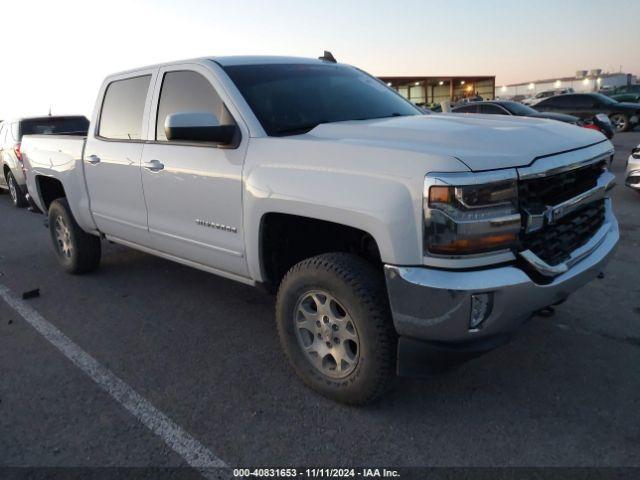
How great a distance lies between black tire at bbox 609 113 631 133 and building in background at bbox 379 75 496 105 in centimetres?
3162

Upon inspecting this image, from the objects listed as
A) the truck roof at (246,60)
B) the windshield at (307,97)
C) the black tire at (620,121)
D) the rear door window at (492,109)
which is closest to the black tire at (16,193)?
the truck roof at (246,60)

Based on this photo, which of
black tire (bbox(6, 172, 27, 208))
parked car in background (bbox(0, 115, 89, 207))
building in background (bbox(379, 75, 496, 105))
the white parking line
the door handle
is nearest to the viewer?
the white parking line

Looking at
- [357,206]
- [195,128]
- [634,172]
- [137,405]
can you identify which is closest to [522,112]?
[634,172]

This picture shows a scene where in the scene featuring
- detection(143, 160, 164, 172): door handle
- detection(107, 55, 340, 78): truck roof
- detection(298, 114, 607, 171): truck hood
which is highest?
detection(107, 55, 340, 78): truck roof

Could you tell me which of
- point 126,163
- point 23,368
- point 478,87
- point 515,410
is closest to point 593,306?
point 515,410

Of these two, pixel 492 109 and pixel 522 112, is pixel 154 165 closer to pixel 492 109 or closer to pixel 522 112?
pixel 522 112

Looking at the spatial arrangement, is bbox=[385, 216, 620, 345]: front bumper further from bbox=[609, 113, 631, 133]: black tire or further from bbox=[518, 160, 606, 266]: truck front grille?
bbox=[609, 113, 631, 133]: black tire

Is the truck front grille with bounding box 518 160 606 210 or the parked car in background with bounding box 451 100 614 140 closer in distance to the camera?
the truck front grille with bounding box 518 160 606 210

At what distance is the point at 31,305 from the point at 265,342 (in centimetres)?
245

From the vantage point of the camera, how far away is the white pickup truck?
2.37m

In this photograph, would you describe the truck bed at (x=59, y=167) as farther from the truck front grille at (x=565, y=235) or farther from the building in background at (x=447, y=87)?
the building in background at (x=447, y=87)

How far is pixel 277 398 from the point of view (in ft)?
10.1

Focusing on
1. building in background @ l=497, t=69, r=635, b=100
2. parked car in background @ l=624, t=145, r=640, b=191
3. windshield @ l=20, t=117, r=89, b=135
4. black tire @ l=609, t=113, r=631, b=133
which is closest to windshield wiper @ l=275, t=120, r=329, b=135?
parked car in background @ l=624, t=145, r=640, b=191

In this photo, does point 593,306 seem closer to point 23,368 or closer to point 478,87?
point 23,368
